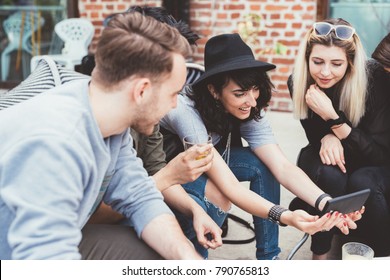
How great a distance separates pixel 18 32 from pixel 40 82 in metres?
4.36

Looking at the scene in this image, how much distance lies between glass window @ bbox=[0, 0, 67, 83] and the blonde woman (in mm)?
3898

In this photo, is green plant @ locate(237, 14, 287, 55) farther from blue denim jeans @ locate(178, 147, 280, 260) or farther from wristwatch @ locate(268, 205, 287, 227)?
wristwatch @ locate(268, 205, 287, 227)

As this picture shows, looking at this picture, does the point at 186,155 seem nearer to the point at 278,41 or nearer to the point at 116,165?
the point at 116,165

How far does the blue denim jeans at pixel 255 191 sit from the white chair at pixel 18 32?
4.14 metres

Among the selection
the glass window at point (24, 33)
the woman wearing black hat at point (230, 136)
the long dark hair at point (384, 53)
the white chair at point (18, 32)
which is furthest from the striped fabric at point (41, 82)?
the white chair at point (18, 32)

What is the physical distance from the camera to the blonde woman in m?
2.44

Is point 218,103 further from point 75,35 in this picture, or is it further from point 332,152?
point 75,35

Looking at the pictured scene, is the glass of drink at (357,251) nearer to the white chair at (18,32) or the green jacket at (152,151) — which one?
the green jacket at (152,151)

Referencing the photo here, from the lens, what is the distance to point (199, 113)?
2.32 meters

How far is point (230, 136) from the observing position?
248 cm

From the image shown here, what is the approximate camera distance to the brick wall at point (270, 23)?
15.9 ft

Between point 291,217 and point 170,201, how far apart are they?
1.65ft

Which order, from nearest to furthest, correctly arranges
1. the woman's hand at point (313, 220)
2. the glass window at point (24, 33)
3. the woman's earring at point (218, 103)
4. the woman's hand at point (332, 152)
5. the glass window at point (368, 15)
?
1. the woman's hand at point (313, 220)
2. the woman's earring at point (218, 103)
3. the woman's hand at point (332, 152)
4. the glass window at point (368, 15)
5. the glass window at point (24, 33)

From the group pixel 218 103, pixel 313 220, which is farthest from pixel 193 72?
pixel 313 220
